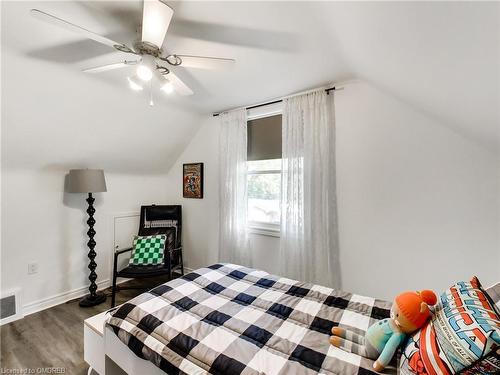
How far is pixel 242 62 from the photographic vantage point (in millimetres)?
1907

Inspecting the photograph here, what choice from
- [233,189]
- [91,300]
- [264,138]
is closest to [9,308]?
[91,300]

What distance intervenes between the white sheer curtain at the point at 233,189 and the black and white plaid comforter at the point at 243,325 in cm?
112

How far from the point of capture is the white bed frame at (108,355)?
1217mm

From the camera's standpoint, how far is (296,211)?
7.99 feet

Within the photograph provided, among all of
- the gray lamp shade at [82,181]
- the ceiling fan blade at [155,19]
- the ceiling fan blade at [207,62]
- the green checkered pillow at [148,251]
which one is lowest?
the green checkered pillow at [148,251]

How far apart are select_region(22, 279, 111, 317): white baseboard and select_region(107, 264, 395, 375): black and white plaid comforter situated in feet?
5.94

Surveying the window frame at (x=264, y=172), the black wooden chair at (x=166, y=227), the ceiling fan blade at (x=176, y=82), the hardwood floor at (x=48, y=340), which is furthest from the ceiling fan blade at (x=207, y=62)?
the hardwood floor at (x=48, y=340)

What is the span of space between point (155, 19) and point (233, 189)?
1.98 m

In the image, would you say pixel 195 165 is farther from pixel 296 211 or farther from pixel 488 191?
pixel 488 191

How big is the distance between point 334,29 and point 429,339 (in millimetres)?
1679

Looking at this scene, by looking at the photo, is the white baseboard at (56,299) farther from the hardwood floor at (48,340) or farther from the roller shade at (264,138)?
the roller shade at (264,138)

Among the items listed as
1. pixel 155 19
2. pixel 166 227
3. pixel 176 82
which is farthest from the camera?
pixel 166 227

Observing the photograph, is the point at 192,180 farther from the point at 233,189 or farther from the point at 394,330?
the point at 394,330

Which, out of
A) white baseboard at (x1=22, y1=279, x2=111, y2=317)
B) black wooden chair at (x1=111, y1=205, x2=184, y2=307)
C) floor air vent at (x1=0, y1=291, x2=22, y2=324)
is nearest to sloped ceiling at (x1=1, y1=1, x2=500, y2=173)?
black wooden chair at (x1=111, y1=205, x2=184, y2=307)
